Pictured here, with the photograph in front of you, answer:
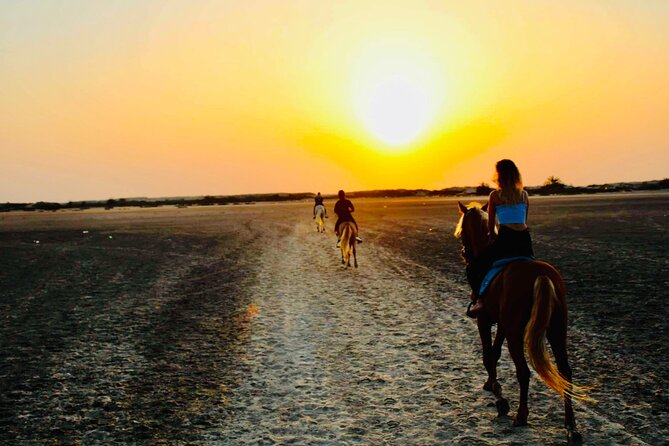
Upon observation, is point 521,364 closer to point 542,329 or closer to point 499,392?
point 542,329

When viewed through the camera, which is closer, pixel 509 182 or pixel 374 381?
pixel 509 182

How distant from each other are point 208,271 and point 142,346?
30.4 feet

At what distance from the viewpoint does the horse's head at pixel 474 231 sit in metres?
6.57

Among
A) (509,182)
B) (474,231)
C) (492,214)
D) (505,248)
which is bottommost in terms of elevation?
(505,248)

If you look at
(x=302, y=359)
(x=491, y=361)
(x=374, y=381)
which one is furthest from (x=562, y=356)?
(x=302, y=359)

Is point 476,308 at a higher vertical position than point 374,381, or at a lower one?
higher

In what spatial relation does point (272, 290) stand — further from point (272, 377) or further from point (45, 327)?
point (272, 377)

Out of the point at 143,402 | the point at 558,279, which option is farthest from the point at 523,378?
the point at 143,402

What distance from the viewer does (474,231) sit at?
6.64m

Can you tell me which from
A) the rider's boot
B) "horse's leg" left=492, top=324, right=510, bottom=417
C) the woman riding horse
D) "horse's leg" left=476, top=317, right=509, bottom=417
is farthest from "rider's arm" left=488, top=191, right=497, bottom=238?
"horse's leg" left=492, top=324, right=510, bottom=417

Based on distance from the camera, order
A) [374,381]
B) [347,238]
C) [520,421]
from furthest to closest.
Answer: [347,238] < [374,381] < [520,421]

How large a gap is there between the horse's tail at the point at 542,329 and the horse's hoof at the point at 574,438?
0.40 metres

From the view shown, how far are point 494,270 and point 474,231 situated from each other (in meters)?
0.76

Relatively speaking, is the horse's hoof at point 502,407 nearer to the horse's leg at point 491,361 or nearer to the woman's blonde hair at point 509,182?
the horse's leg at point 491,361
